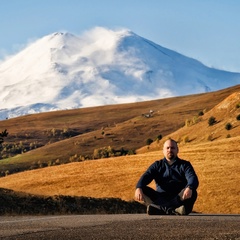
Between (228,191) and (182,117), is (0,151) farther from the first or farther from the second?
(228,191)

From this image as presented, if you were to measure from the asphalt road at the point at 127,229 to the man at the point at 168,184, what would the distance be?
91 centimetres

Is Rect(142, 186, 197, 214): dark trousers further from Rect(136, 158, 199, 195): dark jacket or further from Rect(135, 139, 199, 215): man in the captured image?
Rect(136, 158, 199, 195): dark jacket

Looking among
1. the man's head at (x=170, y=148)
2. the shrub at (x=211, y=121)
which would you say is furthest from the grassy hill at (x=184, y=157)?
the man's head at (x=170, y=148)

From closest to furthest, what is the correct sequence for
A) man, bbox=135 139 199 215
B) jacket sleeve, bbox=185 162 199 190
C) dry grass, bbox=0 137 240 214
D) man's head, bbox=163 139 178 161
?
jacket sleeve, bbox=185 162 199 190 < man's head, bbox=163 139 178 161 < man, bbox=135 139 199 215 < dry grass, bbox=0 137 240 214

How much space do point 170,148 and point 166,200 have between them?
1210 mm

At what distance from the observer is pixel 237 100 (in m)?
107

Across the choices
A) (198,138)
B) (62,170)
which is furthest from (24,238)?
(198,138)

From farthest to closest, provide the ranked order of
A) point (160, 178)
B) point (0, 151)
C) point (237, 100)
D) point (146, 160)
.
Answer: point (0, 151)
point (237, 100)
point (146, 160)
point (160, 178)

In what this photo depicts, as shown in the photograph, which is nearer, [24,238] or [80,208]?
[24,238]

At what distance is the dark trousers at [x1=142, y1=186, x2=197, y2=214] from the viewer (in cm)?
1916

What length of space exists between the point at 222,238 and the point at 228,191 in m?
40.2

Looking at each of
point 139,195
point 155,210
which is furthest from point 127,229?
point 155,210

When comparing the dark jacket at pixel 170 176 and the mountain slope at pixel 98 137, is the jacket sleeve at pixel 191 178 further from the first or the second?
the mountain slope at pixel 98 137

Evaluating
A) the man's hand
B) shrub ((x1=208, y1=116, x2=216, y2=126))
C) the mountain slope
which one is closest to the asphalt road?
the man's hand
